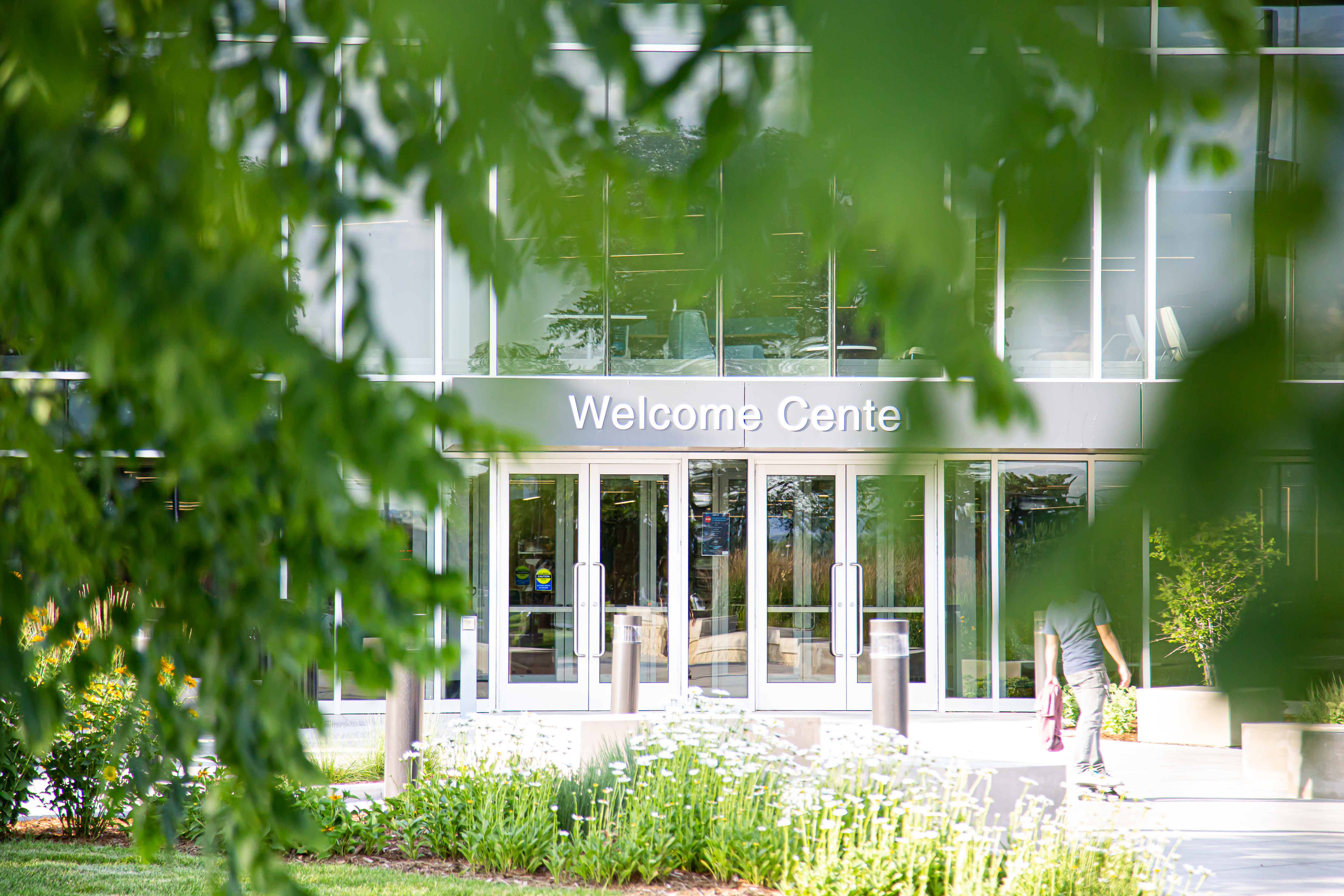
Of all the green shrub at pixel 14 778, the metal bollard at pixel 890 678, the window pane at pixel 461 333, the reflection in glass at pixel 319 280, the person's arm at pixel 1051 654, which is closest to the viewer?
the person's arm at pixel 1051 654

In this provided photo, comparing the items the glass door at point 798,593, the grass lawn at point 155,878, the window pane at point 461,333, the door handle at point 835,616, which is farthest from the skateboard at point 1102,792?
the window pane at point 461,333

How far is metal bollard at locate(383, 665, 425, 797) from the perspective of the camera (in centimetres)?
670

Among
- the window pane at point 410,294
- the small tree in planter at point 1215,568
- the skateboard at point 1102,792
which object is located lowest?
the skateboard at point 1102,792

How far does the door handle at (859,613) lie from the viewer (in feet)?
37.7

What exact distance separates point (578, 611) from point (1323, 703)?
36.4ft

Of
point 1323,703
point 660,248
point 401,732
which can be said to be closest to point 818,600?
point 401,732

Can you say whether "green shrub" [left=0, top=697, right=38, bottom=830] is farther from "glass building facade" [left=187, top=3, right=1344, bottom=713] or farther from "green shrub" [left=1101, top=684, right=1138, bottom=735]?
"green shrub" [left=1101, top=684, right=1138, bottom=735]

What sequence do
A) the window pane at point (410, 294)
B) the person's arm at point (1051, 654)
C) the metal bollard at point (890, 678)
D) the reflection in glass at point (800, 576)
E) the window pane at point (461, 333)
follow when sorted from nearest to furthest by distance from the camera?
the person's arm at point (1051, 654) → the metal bollard at point (890, 678) → the window pane at point (461, 333) → the window pane at point (410, 294) → the reflection in glass at point (800, 576)

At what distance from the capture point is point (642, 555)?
38.0 feet

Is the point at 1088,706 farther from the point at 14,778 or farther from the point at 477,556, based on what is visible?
the point at 477,556

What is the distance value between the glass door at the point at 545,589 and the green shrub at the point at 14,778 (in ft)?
19.1

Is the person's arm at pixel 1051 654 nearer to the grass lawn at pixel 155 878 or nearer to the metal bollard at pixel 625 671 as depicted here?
the grass lawn at pixel 155 878

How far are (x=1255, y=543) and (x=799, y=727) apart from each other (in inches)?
258

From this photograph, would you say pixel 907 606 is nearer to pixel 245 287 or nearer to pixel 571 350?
pixel 571 350
